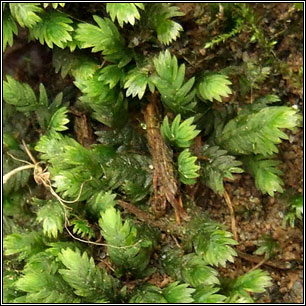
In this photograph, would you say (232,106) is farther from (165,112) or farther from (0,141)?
(0,141)

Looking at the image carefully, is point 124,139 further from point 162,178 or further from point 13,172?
point 13,172

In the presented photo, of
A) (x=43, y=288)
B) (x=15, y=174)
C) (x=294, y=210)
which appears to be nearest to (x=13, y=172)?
(x=15, y=174)

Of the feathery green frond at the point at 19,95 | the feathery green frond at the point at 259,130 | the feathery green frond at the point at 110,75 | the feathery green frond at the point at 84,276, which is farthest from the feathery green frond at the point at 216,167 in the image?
the feathery green frond at the point at 19,95

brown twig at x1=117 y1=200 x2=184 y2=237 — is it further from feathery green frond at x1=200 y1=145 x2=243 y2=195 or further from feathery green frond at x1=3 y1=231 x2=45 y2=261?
feathery green frond at x1=3 y1=231 x2=45 y2=261

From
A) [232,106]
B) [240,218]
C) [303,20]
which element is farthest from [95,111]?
[303,20]

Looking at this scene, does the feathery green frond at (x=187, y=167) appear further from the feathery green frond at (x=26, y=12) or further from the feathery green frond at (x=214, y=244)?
the feathery green frond at (x=26, y=12)

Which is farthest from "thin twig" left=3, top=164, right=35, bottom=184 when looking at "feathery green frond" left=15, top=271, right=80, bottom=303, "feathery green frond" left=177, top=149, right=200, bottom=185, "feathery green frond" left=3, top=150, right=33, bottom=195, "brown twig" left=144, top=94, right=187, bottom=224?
"feathery green frond" left=177, top=149, right=200, bottom=185
